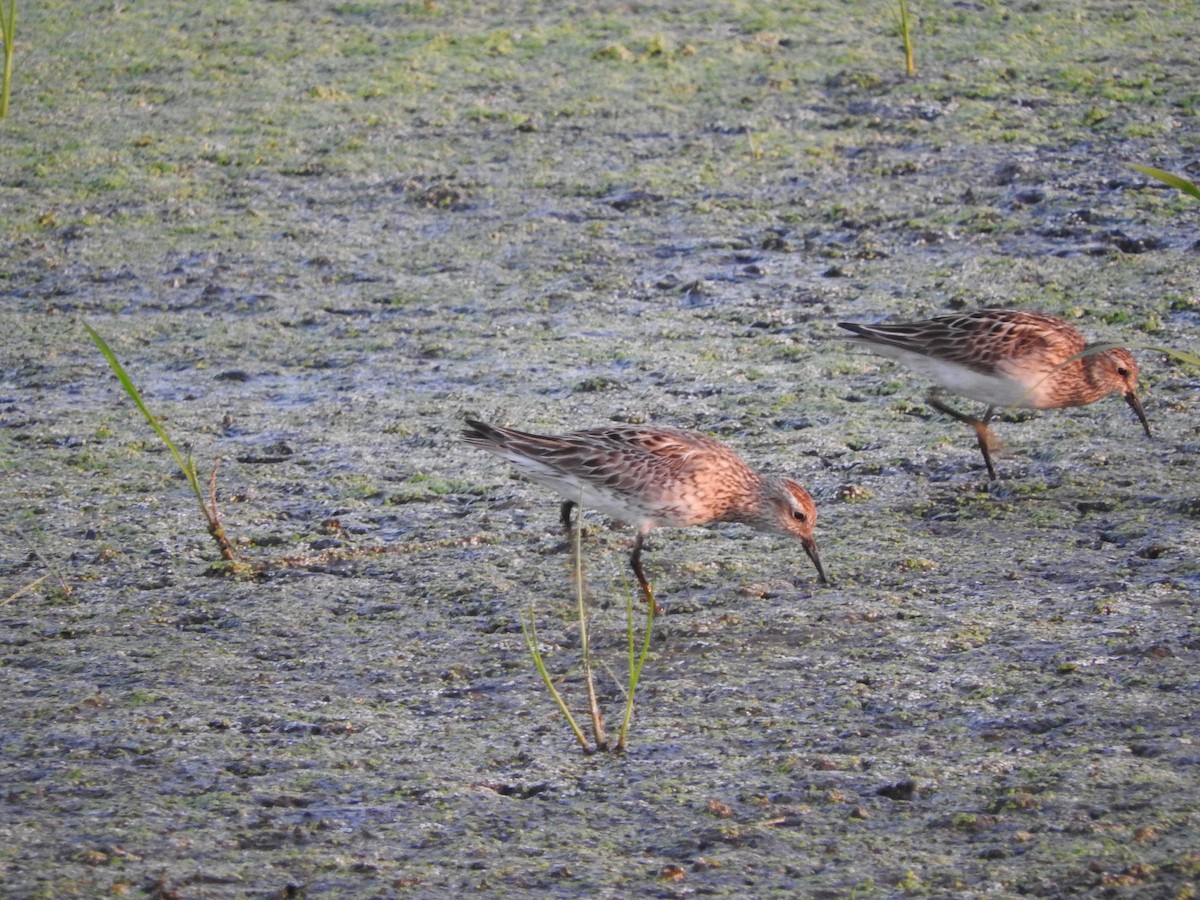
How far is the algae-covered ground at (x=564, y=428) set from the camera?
406 cm

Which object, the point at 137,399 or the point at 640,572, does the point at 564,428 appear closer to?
the point at 640,572

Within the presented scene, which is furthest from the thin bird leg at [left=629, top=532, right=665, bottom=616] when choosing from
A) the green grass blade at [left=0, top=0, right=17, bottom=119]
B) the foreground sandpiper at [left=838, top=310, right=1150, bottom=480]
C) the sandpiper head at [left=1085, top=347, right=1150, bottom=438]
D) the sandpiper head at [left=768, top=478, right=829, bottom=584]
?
A: the green grass blade at [left=0, top=0, right=17, bottom=119]

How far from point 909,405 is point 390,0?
652 cm

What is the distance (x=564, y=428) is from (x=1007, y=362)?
1.88 m

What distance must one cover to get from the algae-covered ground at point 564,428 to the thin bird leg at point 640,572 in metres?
0.09

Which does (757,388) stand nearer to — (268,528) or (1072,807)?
(268,528)

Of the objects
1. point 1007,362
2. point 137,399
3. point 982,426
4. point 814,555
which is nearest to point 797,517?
point 814,555

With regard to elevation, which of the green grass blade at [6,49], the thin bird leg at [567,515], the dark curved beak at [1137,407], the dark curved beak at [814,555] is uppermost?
the green grass blade at [6,49]

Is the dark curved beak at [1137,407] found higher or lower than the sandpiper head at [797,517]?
higher

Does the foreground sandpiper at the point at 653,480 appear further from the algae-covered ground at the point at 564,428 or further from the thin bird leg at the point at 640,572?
the algae-covered ground at the point at 564,428

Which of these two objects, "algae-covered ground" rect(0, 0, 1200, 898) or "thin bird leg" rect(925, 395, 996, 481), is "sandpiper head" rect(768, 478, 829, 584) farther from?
"thin bird leg" rect(925, 395, 996, 481)

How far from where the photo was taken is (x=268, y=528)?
246 inches

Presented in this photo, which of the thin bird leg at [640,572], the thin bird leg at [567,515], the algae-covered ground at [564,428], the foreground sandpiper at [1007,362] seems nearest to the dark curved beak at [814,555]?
the algae-covered ground at [564,428]

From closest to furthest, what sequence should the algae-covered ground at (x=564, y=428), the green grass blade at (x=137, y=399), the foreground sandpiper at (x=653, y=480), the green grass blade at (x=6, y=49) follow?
1. the algae-covered ground at (x=564, y=428)
2. the green grass blade at (x=137, y=399)
3. the foreground sandpiper at (x=653, y=480)
4. the green grass blade at (x=6, y=49)
